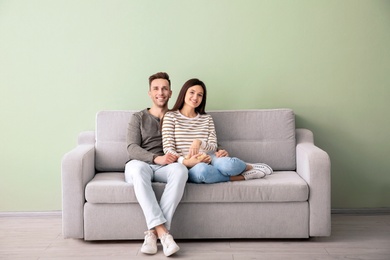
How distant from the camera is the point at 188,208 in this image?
3.19m

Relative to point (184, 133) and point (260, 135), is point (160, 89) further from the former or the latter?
point (260, 135)

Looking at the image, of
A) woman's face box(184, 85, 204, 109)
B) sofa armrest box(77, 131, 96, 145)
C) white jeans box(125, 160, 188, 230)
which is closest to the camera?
white jeans box(125, 160, 188, 230)

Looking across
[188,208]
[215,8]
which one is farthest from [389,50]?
[188,208]

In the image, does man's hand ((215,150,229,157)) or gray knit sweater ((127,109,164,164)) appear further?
gray knit sweater ((127,109,164,164))

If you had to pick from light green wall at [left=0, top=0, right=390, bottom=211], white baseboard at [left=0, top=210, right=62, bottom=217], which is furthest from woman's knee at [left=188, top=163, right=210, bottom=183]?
white baseboard at [left=0, top=210, right=62, bottom=217]

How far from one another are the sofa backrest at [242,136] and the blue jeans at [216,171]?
504 mm

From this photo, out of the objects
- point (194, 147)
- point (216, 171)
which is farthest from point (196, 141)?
point (216, 171)

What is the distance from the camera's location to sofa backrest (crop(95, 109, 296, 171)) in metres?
3.66

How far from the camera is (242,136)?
3723 millimetres

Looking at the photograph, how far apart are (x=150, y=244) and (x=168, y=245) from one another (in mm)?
116

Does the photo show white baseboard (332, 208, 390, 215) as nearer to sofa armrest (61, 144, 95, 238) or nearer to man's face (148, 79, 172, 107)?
man's face (148, 79, 172, 107)

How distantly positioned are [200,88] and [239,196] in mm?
830

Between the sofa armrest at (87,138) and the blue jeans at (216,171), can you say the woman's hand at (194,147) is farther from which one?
the sofa armrest at (87,138)

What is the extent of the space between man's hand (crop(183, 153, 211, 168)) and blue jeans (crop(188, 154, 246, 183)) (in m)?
0.07
